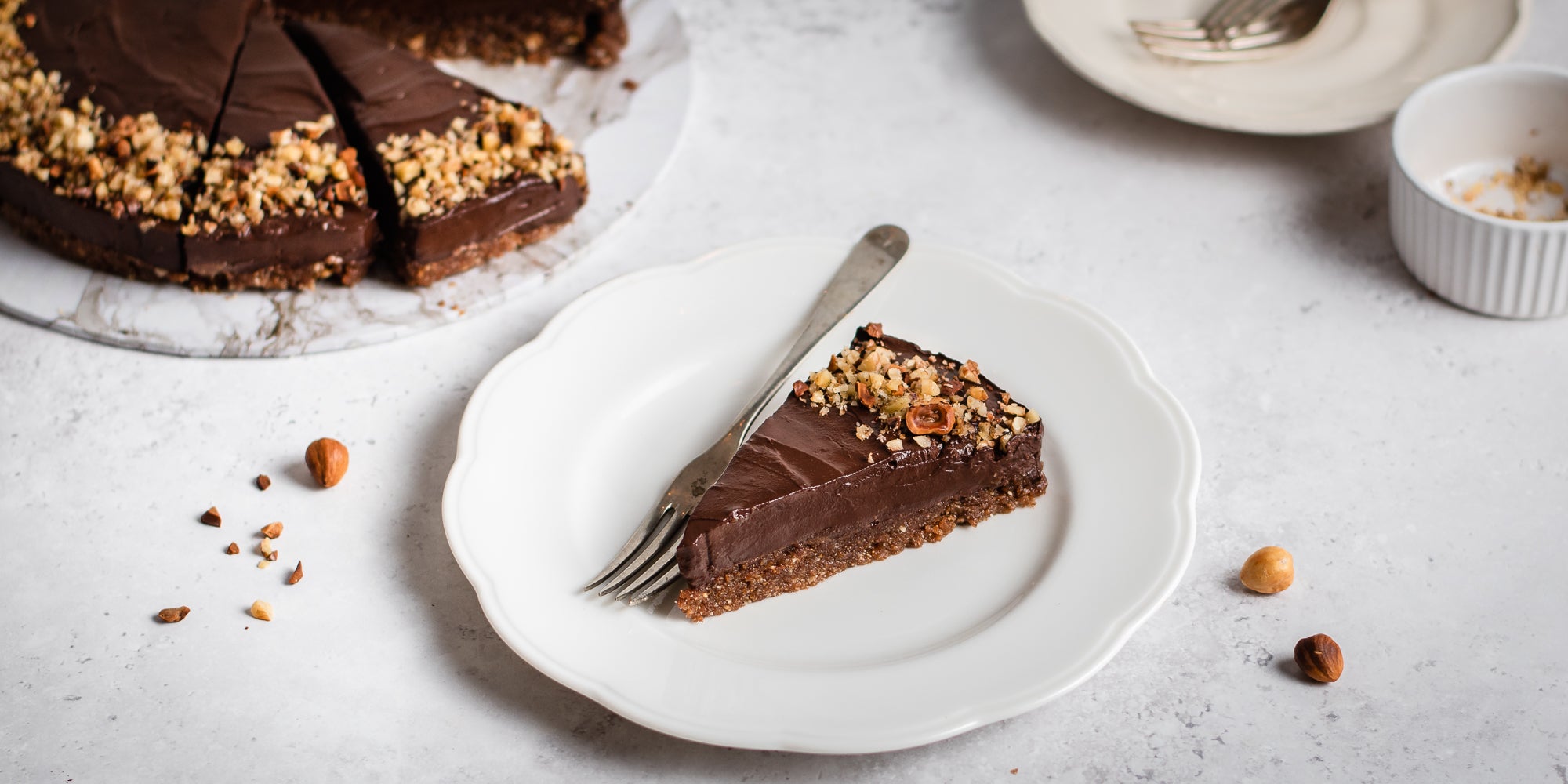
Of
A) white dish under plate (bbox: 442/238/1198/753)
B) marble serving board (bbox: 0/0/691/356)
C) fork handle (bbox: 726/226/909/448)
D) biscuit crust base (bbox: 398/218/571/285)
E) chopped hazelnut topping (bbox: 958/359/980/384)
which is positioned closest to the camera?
white dish under plate (bbox: 442/238/1198/753)

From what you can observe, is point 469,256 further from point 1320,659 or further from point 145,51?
point 1320,659

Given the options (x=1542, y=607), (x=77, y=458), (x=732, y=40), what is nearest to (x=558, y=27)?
(x=732, y=40)

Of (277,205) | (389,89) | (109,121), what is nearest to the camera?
(277,205)

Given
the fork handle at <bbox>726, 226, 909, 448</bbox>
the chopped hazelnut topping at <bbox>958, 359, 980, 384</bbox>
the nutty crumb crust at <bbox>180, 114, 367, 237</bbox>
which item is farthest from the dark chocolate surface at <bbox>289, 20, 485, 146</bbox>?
the chopped hazelnut topping at <bbox>958, 359, 980, 384</bbox>

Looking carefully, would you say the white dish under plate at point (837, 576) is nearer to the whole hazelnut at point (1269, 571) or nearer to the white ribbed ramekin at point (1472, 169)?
the whole hazelnut at point (1269, 571)

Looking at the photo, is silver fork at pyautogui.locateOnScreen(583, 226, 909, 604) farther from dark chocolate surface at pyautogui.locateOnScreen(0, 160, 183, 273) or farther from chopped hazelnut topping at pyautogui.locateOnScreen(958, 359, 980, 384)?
dark chocolate surface at pyautogui.locateOnScreen(0, 160, 183, 273)

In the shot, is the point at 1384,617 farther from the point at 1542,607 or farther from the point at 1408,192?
the point at 1408,192

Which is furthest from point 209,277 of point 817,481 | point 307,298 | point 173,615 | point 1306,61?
point 1306,61
